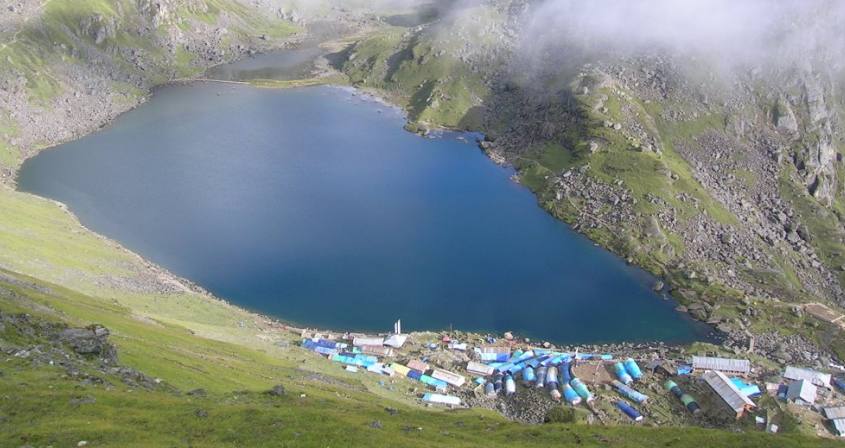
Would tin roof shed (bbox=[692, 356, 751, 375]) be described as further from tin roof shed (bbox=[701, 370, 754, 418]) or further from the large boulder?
the large boulder

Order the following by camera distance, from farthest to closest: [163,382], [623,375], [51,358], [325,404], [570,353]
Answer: [570,353] < [623,375] < [325,404] < [163,382] < [51,358]

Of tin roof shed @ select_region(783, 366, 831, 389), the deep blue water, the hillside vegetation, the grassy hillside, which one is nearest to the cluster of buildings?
tin roof shed @ select_region(783, 366, 831, 389)

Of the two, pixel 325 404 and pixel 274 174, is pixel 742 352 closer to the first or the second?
pixel 325 404

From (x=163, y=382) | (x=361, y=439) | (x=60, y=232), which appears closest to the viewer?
(x=361, y=439)

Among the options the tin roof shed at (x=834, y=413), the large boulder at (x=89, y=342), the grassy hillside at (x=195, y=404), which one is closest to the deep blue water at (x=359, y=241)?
the grassy hillside at (x=195, y=404)

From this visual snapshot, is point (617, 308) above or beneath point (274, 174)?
beneath

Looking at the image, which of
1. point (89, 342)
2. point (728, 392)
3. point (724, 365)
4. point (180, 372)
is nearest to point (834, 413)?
point (728, 392)

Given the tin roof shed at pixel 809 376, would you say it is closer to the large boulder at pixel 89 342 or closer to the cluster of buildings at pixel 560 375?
the cluster of buildings at pixel 560 375

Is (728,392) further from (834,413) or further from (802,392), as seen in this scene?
(834,413)

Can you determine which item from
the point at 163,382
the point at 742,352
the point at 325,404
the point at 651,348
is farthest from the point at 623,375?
the point at 163,382
